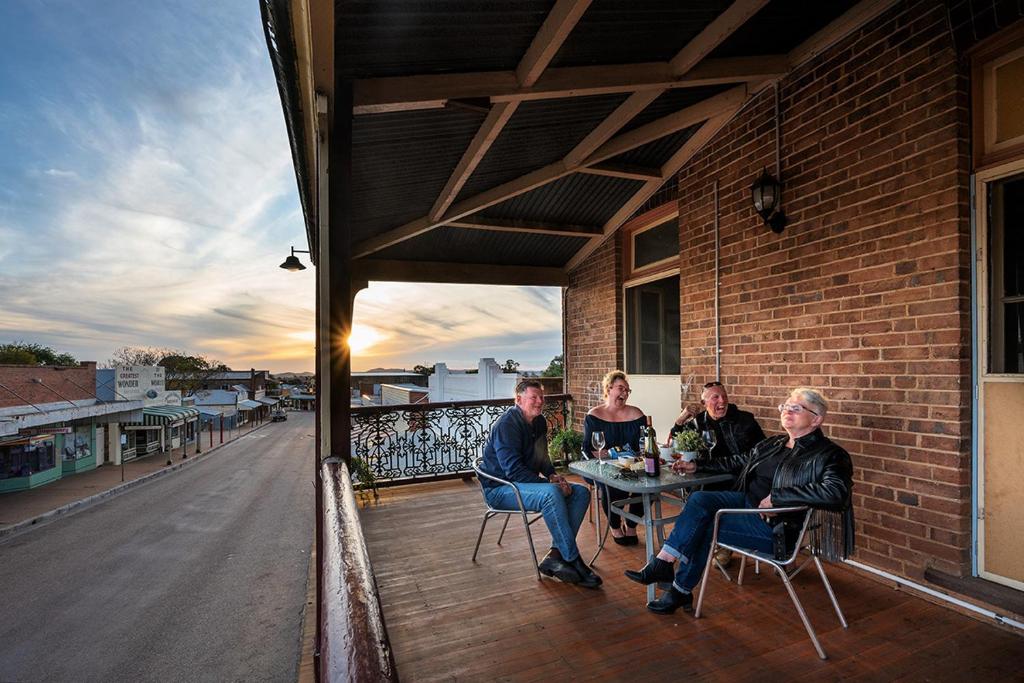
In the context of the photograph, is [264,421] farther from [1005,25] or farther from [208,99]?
[1005,25]

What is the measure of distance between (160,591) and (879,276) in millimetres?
15503

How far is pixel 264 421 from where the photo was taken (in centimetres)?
6206

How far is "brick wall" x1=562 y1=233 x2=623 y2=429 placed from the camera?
5660mm

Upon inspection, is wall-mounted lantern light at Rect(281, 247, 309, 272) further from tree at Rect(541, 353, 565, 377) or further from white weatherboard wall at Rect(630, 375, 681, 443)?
white weatherboard wall at Rect(630, 375, 681, 443)

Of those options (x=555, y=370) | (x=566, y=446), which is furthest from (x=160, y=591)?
(x=566, y=446)

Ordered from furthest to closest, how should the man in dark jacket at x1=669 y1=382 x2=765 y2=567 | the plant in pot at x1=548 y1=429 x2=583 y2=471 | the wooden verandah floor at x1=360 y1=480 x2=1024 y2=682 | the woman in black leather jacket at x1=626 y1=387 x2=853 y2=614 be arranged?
the plant in pot at x1=548 y1=429 x2=583 y2=471 → the man in dark jacket at x1=669 y1=382 x2=765 y2=567 → the woman in black leather jacket at x1=626 y1=387 x2=853 y2=614 → the wooden verandah floor at x1=360 y1=480 x2=1024 y2=682

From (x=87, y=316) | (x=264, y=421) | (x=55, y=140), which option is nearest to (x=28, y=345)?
(x=87, y=316)

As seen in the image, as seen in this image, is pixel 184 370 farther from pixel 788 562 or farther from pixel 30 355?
pixel 788 562

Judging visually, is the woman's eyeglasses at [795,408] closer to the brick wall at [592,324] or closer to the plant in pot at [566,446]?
the brick wall at [592,324]

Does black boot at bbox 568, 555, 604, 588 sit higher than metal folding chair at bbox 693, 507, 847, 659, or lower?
lower

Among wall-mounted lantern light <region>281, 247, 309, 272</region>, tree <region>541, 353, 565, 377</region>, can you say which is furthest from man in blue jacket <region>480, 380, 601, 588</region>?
wall-mounted lantern light <region>281, 247, 309, 272</region>

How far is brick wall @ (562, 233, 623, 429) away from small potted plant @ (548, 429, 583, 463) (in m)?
0.43

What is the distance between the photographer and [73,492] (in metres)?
20.3

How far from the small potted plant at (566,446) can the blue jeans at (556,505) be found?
9.73ft
